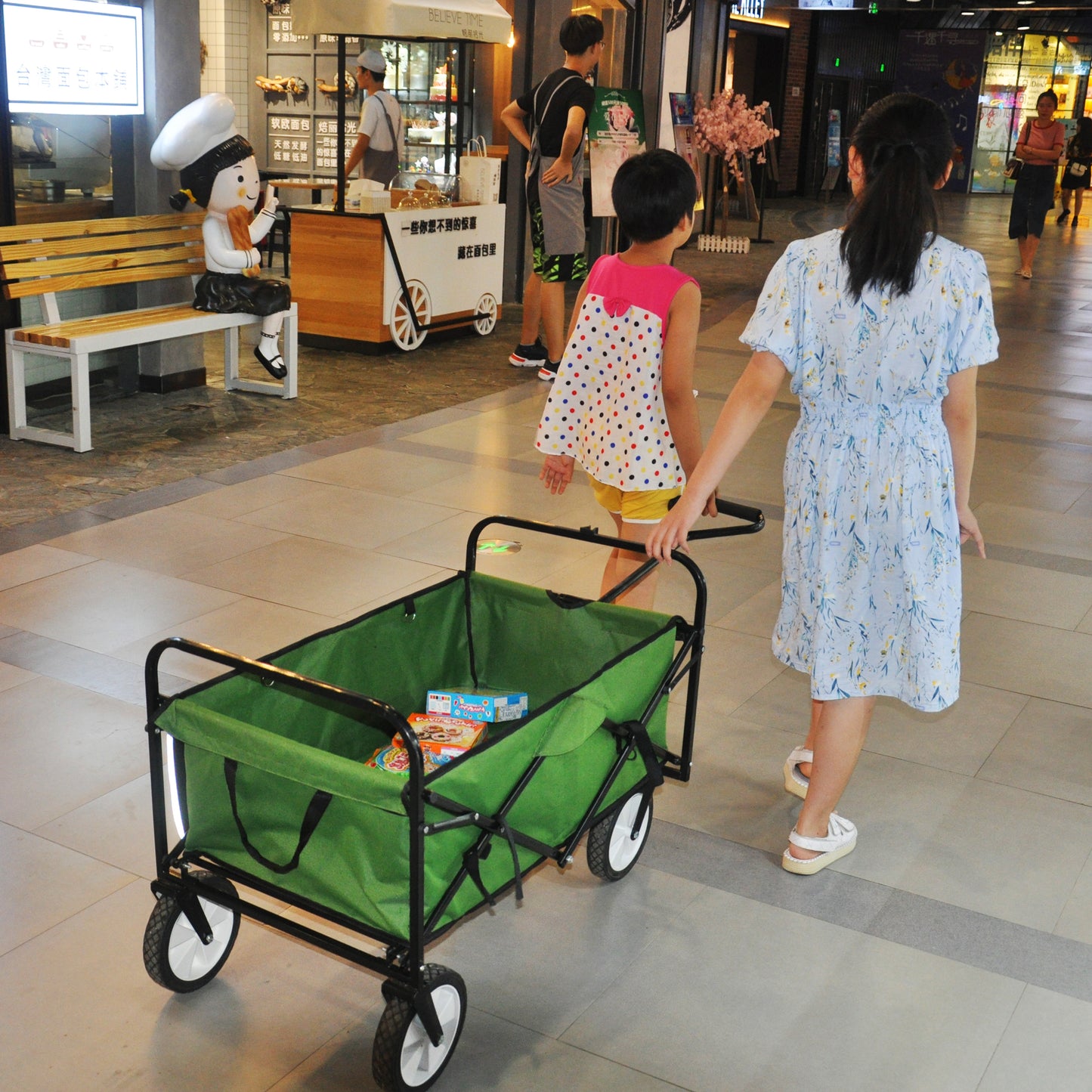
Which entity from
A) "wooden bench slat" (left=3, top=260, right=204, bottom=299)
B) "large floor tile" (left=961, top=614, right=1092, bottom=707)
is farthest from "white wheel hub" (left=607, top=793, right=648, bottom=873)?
"wooden bench slat" (left=3, top=260, right=204, bottom=299)

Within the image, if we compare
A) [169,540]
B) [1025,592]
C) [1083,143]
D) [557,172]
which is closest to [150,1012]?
[169,540]

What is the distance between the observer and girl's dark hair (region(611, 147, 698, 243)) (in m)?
2.97

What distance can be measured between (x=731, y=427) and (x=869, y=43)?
2499 centimetres

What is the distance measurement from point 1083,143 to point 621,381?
17.3 meters

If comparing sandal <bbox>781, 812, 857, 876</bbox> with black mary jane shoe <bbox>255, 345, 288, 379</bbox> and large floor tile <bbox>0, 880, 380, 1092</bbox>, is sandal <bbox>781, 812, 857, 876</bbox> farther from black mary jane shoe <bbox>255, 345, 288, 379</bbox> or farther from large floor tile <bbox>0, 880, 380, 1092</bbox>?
black mary jane shoe <bbox>255, 345, 288, 379</bbox>

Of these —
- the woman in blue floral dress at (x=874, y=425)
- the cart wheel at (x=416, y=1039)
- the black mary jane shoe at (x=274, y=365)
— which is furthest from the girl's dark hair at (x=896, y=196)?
the black mary jane shoe at (x=274, y=365)

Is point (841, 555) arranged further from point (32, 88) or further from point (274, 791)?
point (32, 88)

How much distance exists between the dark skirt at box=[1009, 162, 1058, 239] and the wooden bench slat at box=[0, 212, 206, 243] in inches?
340

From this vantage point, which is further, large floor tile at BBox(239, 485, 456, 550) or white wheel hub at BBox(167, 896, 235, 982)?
large floor tile at BBox(239, 485, 456, 550)

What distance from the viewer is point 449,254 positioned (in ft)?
26.6

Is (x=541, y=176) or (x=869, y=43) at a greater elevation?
(x=869, y=43)

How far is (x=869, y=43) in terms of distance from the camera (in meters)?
24.8

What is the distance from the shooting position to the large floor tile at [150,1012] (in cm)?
208

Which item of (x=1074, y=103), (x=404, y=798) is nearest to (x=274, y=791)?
(x=404, y=798)
